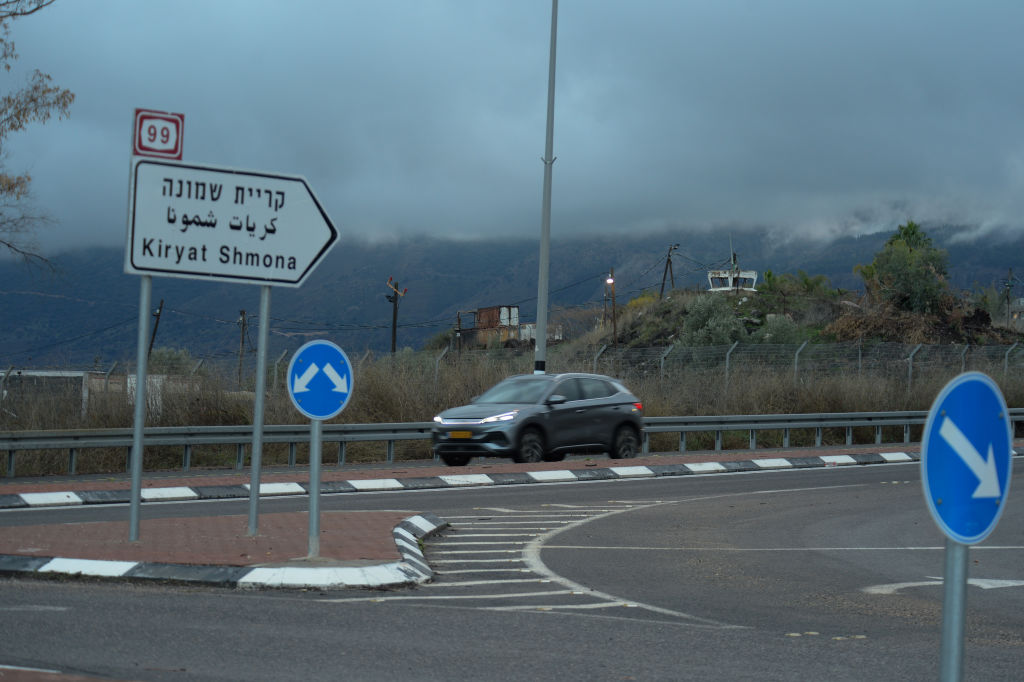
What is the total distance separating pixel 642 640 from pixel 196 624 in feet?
8.14

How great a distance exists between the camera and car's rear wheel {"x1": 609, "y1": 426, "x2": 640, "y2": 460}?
70.4ft

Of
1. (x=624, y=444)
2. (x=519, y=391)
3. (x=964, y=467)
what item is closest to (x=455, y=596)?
(x=964, y=467)

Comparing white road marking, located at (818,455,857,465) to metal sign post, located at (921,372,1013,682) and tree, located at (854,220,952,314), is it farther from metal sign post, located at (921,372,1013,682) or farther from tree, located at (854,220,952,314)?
tree, located at (854,220,952,314)

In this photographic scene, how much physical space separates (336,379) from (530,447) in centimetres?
1115

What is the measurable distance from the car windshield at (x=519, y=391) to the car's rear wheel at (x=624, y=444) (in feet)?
6.02

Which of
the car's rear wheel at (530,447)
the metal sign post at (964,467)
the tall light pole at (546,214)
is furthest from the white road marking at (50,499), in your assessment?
the metal sign post at (964,467)

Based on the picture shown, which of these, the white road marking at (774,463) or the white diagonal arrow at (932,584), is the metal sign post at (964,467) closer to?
the white diagonal arrow at (932,584)

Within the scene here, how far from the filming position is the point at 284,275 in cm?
965

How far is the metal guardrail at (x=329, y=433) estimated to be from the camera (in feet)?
63.8

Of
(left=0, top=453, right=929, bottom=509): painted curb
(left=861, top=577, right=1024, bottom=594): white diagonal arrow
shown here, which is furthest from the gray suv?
(left=861, top=577, right=1024, bottom=594): white diagonal arrow

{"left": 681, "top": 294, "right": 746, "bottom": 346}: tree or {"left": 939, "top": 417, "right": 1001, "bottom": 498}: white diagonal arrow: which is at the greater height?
{"left": 681, "top": 294, "right": 746, "bottom": 346}: tree

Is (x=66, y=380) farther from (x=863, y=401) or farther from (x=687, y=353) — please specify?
(x=863, y=401)

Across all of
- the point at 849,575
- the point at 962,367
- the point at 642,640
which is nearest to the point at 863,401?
the point at 962,367

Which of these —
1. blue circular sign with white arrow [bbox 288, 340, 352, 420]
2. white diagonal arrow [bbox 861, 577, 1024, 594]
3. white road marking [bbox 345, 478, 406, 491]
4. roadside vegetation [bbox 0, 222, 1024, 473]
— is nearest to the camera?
white diagonal arrow [bbox 861, 577, 1024, 594]
